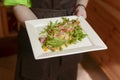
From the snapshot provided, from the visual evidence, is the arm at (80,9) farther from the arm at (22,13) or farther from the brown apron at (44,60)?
the arm at (22,13)

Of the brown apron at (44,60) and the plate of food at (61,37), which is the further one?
the brown apron at (44,60)

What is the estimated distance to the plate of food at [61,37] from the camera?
0.82m

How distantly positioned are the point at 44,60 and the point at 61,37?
15 cm

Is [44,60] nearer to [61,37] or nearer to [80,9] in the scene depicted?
[61,37]

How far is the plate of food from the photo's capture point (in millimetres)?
822

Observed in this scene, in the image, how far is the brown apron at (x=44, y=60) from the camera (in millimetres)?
967

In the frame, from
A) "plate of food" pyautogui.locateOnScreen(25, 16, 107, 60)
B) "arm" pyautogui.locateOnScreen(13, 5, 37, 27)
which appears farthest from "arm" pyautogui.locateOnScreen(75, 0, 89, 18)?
"arm" pyautogui.locateOnScreen(13, 5, 37, 27)

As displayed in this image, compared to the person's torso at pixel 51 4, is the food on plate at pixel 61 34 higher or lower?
lower

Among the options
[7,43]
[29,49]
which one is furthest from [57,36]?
[7,43]

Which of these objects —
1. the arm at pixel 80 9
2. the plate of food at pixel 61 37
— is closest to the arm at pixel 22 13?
the plate of food at pixel 61 37

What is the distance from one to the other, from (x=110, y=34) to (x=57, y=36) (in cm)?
64

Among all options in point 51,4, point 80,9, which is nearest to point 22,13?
point 51,4

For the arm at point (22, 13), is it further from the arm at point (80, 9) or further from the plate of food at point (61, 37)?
the arm at point (80, 9)

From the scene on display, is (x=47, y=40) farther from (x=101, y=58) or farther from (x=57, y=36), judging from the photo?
(x=101, y=58)
